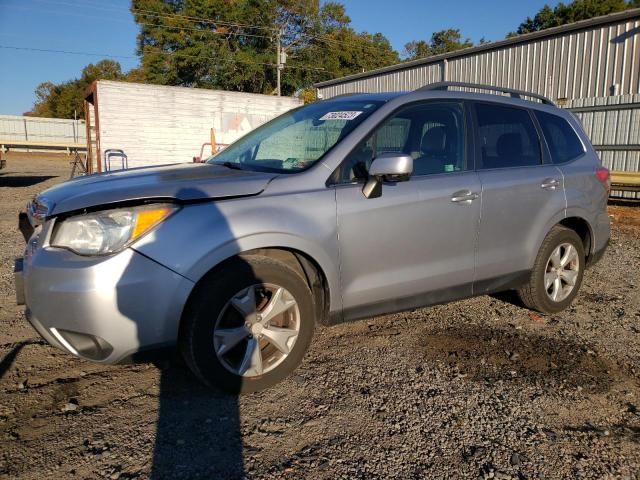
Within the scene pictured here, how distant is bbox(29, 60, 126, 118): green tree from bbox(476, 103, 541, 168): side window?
6098 centimetres

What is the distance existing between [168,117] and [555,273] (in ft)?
41.2

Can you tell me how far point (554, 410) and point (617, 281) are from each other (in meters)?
3.35

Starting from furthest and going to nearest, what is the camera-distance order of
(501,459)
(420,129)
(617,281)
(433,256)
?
(617,281), (420,129), (433,256), (501,459)

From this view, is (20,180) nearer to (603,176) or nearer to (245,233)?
(245,233)

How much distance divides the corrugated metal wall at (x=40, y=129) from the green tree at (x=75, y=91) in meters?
18.3

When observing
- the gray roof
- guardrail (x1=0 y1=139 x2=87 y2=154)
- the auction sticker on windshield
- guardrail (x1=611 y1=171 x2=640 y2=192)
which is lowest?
guardrail (x1=611 y1=171 x2=640 y2=192)

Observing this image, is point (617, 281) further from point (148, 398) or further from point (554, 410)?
point (148, 398)

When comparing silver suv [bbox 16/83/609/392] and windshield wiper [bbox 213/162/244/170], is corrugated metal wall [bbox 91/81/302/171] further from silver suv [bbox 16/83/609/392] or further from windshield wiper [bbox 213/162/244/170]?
windshield wiper [bbox 213/162/244/170]

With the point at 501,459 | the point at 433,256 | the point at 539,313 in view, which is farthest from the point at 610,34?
the point at 501,459

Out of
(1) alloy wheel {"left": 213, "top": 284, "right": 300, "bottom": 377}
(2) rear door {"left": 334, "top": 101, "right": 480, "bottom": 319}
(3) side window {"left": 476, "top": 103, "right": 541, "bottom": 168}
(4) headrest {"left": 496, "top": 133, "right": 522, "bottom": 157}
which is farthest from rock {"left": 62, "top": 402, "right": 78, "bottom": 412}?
(4) headrest {"left": 496, "top": 133, "right": 522, "bottom": 157}

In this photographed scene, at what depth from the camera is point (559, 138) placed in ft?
14.5

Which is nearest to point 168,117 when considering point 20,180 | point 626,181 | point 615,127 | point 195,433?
point 20,180

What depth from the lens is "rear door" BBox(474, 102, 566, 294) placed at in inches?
149

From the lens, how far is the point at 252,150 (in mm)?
3891
